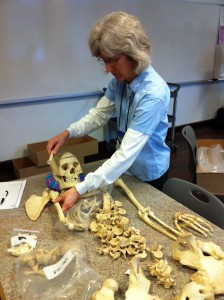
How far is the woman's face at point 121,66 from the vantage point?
3.96ft

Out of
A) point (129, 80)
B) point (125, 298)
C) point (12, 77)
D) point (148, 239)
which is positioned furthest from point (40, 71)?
point (125, 298)

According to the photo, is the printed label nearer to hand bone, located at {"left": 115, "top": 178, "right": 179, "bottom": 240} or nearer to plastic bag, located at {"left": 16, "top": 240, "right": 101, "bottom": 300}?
plastic bag, located at {"left": 16, "top": 240, "right": 101, "bottom": 300}

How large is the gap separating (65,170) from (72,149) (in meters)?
1.70

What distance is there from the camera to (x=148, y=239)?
109 centimetres

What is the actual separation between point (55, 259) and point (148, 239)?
14.3 inches

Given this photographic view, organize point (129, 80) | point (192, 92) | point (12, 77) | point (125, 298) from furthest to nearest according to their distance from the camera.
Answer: point (192, 92) < point (12, 77) < point (129, 80) < point (125, 298)

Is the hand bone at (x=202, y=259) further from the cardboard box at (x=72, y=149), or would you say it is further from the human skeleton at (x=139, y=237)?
the cardboard box at (x=72, y=149)

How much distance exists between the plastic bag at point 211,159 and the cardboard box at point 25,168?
4.95ft

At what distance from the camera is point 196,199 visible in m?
1.35

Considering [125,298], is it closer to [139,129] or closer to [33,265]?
[33,265]

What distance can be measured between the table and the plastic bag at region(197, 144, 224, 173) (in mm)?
962

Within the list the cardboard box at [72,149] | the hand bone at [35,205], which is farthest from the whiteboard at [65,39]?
the hand bone at [35,205]

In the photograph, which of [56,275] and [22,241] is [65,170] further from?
[56,275]

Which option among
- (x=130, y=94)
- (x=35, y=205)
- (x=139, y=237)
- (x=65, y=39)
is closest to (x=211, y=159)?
(x=130, y=94)
